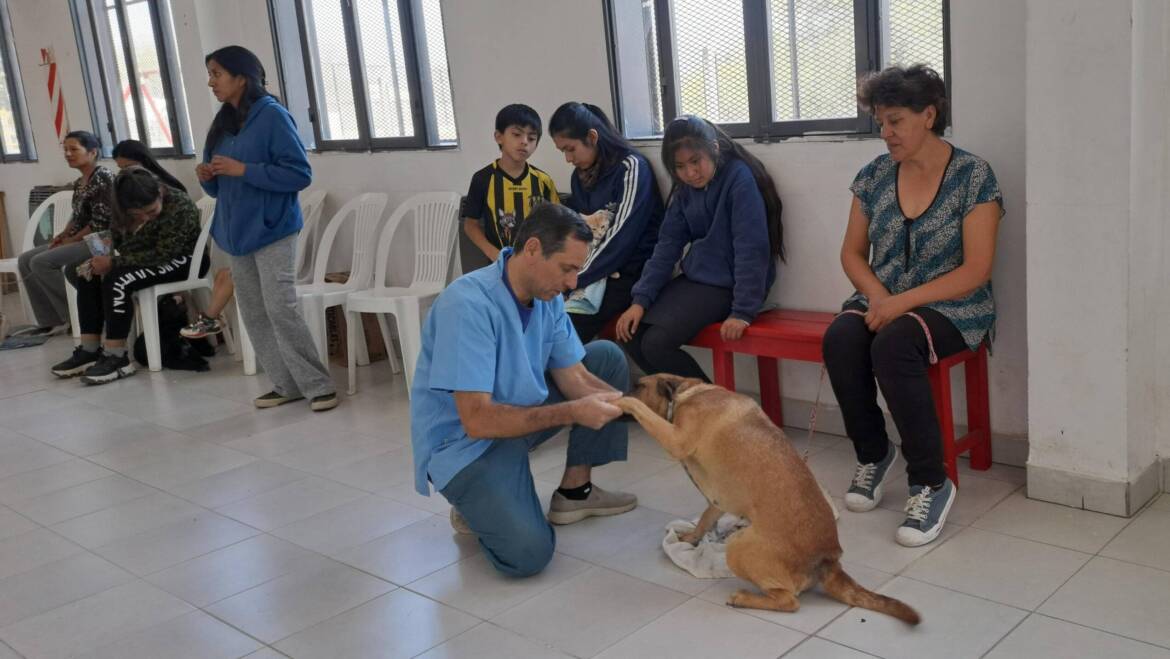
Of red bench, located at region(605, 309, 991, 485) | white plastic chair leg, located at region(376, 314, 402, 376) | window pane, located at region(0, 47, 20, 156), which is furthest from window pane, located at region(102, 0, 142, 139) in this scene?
red bench, located at region(605, 309, 991, 485)

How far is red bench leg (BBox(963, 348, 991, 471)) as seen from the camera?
133 inches

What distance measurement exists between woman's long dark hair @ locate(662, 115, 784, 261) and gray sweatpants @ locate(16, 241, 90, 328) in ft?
15.0

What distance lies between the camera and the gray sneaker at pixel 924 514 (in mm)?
2920

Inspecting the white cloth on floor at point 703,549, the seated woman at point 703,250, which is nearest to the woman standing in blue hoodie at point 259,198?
the seated woman at point 703,250

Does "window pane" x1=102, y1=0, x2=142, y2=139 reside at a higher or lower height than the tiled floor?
higher

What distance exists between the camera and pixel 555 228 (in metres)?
2.72

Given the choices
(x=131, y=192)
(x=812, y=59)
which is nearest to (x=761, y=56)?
(x=812, y=59)

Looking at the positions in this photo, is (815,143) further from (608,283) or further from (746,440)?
(746,440)

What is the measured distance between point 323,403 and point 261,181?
1068 millimetres

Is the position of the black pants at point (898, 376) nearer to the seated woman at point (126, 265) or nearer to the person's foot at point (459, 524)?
the person's foot at point (459, 524)

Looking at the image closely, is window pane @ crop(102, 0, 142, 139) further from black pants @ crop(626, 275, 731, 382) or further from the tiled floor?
black pants @ crop(626, 275, 731, 382)

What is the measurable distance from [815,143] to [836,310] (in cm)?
62

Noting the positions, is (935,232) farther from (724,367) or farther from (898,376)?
(724,367)

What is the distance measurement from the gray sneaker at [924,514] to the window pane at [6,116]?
9.06 m
